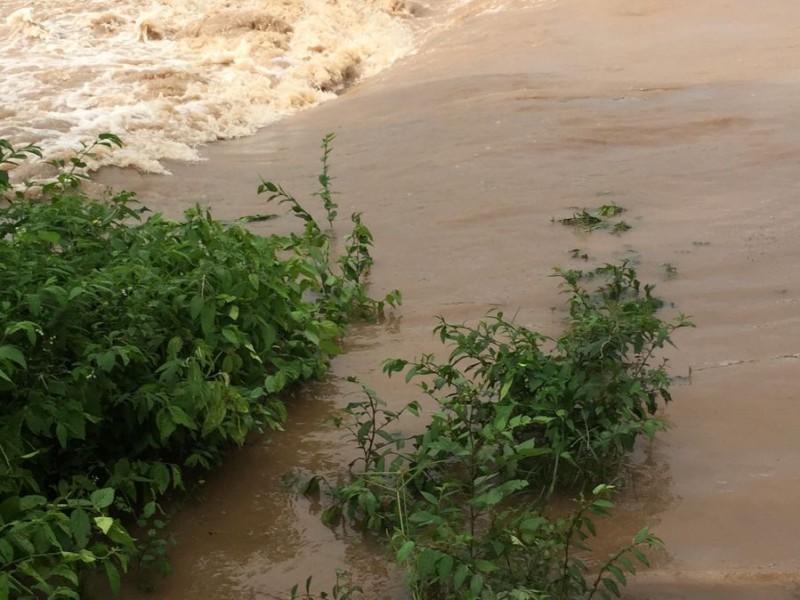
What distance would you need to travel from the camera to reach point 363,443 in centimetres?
365

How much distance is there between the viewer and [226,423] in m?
3.52

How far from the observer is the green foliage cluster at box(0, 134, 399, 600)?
9.75 ft

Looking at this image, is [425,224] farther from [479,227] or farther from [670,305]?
[670,305]

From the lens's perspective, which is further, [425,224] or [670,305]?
[425,224]

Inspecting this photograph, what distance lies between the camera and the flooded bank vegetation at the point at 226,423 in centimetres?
295

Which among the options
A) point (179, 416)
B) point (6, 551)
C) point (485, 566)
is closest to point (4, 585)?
point (6, 551)

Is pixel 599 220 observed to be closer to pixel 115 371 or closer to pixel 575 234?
pixel 575 234

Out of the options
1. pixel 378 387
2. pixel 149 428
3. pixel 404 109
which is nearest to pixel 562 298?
pixel 378 387

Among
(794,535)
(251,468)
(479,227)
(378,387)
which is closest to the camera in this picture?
(794,535)

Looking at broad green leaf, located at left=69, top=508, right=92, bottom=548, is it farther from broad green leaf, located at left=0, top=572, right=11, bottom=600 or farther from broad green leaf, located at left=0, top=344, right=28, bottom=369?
broad green leaf, located at left=0, top=344, right=28, bottom=369

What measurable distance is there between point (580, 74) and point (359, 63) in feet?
10.9

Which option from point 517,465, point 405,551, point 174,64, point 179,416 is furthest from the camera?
point 174,64

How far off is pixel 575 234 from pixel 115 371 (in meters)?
3.15

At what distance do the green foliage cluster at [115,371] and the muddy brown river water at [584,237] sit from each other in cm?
26
